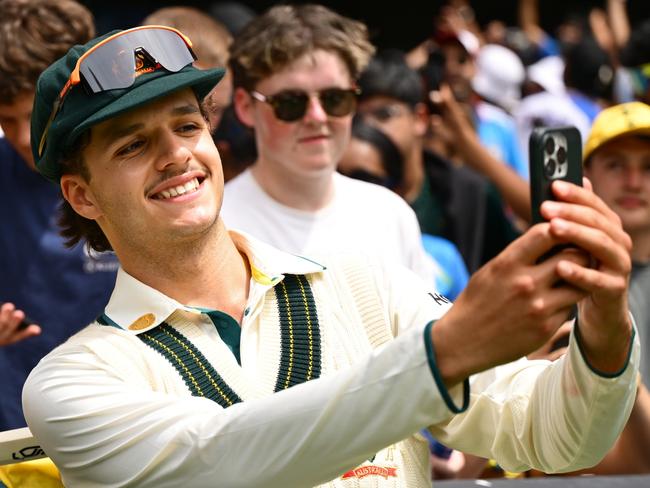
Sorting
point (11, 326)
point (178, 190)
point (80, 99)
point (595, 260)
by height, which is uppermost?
point (595, 260)

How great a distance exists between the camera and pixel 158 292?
2.56 meters

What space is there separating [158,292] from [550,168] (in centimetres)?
103

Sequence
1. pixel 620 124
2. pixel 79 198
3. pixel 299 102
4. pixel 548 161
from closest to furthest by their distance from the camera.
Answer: pixel 548 161 → pixel 79 198 → pixel 299 102 → pixel 620 124

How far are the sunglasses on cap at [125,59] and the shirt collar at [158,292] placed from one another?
37 cm

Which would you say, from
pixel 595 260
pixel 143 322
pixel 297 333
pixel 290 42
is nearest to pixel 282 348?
pixel 297 333

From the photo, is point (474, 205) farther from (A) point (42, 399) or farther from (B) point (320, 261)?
(A) point (42, 399)

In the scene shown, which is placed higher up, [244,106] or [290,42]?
[290,42]

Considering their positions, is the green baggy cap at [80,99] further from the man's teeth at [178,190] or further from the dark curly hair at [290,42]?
the dark curly hair at [290,42]

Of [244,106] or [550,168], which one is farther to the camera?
[244,106]

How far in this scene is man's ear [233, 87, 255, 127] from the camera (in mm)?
4293

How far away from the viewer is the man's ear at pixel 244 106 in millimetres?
4293

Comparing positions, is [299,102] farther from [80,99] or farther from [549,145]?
[549,145]

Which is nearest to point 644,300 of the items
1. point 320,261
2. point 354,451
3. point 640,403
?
point 640,403

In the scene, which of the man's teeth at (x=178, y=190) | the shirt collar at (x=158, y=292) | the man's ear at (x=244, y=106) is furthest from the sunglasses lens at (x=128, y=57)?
the man's ear at (x=244, y=106)
